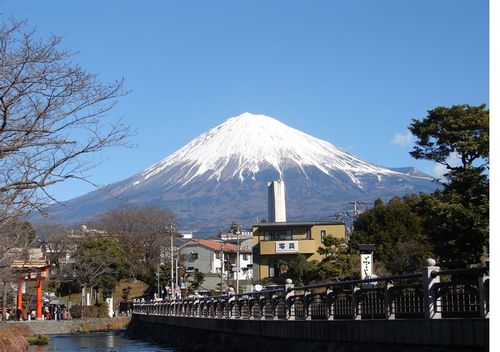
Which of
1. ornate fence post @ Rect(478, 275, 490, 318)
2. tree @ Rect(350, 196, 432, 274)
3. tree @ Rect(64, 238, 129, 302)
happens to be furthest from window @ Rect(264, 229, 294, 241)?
ornate fence post @ Rect(478, 275, 490, 318)

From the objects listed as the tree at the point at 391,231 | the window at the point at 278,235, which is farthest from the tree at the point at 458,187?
the window at the point at 278,235

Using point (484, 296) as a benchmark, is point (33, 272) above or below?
below

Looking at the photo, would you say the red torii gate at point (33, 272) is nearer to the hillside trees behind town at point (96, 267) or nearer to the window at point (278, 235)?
the hillside trees behind town at point (96, 267)

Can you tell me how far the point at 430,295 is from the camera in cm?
1245

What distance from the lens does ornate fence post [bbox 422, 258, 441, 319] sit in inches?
488

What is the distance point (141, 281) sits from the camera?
87.6 m

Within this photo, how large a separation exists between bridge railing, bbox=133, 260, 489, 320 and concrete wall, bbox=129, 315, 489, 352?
0.29m

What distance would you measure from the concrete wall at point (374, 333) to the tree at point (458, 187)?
9166mm

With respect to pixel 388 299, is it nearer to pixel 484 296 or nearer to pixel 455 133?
pixel 484 296

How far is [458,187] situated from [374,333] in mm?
18999

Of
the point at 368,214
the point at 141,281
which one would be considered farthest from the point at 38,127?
the point at 141,281

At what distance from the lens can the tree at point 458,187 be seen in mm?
29922

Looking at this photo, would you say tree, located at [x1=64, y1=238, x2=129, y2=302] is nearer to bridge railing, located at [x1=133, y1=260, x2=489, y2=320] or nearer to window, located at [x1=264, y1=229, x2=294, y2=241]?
window, located at [x1=264, y1=229, x2=294, y2=241]

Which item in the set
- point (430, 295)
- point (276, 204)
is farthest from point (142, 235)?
point (430, 295)
